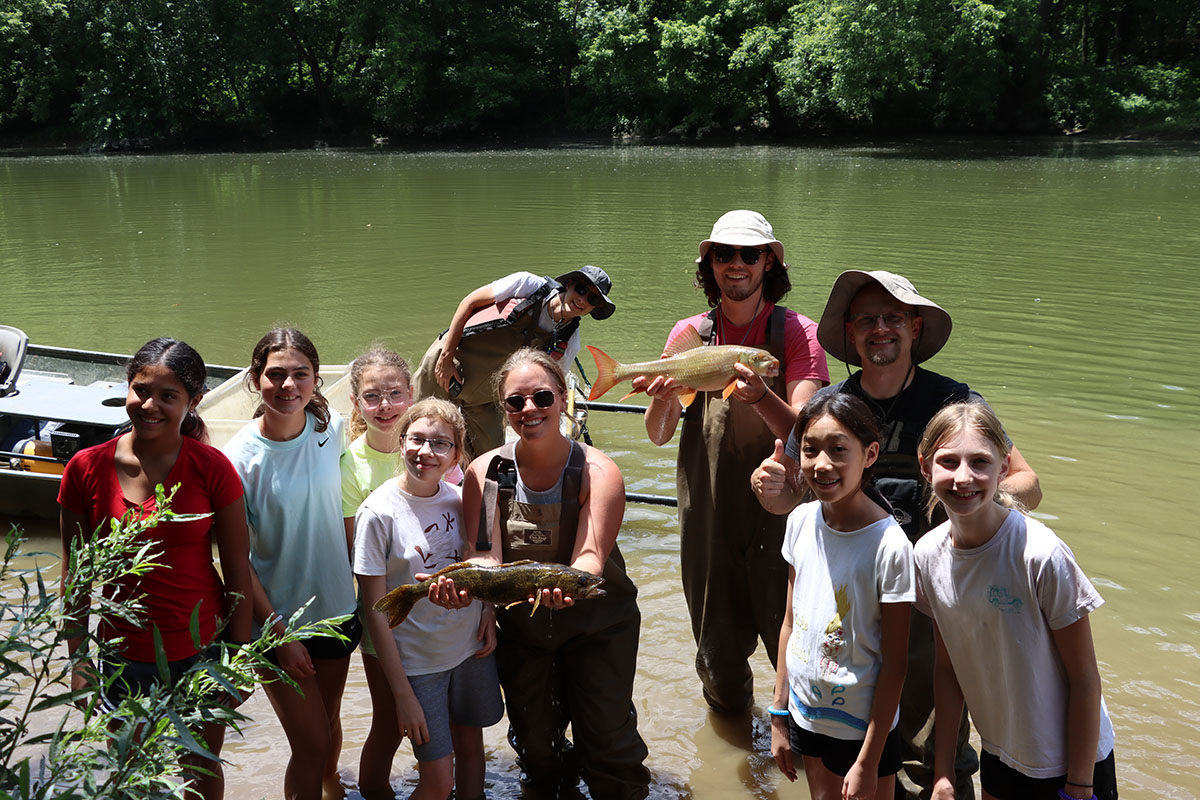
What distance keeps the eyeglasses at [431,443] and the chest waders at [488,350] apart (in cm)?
206

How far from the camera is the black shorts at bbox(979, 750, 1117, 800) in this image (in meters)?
2.81

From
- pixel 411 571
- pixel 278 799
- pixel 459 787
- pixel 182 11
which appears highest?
pixel 182 11

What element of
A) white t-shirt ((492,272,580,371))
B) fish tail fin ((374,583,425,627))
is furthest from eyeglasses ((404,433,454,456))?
white t-shirt ((492,272,580,371))

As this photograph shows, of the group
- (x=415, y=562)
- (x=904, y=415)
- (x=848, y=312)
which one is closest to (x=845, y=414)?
(x=904, y=415)

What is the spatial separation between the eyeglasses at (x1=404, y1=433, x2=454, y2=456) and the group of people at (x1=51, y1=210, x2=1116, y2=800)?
0.04 ft

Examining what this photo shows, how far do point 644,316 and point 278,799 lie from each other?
32.3ft

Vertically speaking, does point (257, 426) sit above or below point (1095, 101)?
below

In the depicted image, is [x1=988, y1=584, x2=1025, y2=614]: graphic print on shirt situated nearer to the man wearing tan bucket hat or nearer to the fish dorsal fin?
the man wearing tan bucket hat

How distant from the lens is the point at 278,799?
166 inches

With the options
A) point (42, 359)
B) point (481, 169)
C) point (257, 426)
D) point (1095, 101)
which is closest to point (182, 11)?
point (481, 169)

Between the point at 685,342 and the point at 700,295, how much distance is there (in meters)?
10.9

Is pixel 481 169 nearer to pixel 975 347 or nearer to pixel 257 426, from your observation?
pixel 975 347

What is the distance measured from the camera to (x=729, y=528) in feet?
13.5

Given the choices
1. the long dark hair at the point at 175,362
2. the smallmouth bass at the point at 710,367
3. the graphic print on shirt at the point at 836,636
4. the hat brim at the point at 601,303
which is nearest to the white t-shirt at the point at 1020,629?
the graphic print on shirt at the point at 836,636
